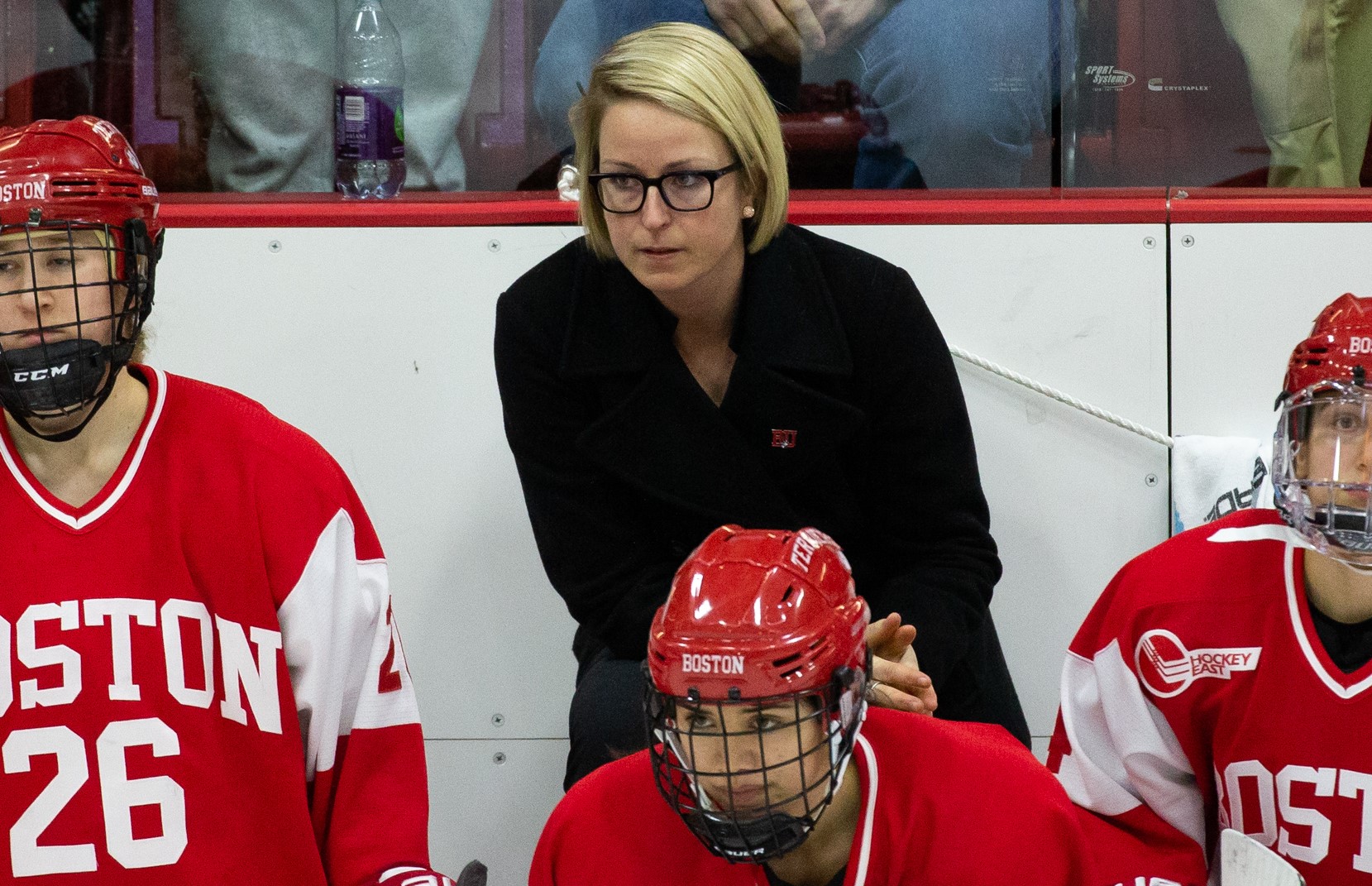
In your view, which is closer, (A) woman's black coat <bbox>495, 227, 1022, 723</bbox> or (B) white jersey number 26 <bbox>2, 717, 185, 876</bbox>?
(B) white jersey number 26 <bbox>2, 717, 185, 876</bbox>

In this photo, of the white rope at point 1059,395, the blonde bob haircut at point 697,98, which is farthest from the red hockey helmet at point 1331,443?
the white rope at point 1059,395

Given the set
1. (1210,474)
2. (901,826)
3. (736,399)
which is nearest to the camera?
(901,826)

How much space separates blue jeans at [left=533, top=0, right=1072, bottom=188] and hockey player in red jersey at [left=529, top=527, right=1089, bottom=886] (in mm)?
1169

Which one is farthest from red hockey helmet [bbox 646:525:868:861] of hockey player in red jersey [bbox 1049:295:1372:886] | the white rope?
the white rope

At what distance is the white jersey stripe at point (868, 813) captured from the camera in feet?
5.00

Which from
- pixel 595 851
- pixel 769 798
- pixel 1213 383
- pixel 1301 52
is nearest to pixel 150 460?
pixel 595 851

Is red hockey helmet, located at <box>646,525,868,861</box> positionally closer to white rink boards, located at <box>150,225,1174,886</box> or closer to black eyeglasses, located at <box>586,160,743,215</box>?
black eyeglasses, located at <box>586,160,743,215</box>

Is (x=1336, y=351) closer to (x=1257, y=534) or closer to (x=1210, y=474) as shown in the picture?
(x=1257, y=534)

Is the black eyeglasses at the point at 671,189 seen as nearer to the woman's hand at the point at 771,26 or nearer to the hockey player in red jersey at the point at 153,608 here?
the hockey player in red jersey at the point at 153,608

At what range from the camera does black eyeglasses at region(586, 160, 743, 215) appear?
1961 mm

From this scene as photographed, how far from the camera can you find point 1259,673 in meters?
1.75

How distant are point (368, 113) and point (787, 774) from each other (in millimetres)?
1642

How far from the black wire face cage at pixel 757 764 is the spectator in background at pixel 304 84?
4.91ft

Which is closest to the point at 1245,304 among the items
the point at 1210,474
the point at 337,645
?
the point at 1210,474
